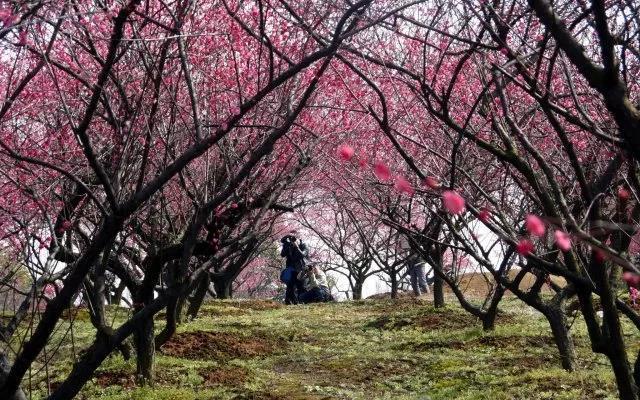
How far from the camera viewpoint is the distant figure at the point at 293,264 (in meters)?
22.3

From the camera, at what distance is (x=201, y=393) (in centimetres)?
867

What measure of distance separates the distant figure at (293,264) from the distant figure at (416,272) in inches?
136

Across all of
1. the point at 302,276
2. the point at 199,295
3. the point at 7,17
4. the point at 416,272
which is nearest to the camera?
the point at 7,17

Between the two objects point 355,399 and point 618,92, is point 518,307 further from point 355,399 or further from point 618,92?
point 618,92

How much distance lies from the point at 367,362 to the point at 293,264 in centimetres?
1230

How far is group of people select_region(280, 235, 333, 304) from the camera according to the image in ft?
75.0

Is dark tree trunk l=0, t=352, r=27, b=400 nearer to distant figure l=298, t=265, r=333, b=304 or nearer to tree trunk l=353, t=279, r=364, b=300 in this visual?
distant figure l=298, t=265, r=333, b=304

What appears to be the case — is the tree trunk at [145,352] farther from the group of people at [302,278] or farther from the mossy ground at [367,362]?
the group of people at [302,278]

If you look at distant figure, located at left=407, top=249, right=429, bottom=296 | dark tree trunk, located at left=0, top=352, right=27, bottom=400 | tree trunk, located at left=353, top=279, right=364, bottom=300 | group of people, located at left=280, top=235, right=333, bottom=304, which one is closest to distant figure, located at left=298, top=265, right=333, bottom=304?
group of people, located at left=280, top=235, right=333, bottom=304

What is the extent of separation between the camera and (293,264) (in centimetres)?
2333

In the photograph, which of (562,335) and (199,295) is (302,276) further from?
(562,335)

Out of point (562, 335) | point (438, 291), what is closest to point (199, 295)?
point (438, 291)

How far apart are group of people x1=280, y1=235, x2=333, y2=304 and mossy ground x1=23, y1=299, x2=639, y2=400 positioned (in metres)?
5.89

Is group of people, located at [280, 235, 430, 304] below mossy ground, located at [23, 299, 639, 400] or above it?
above
